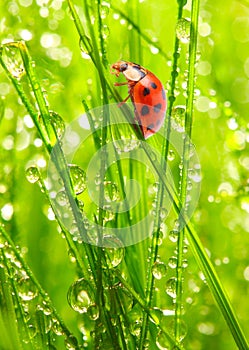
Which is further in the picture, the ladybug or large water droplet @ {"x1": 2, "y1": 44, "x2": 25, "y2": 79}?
the ladybug

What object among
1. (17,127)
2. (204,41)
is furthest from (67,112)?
(204,41)

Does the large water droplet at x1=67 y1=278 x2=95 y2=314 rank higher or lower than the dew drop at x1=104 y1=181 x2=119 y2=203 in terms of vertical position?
lower

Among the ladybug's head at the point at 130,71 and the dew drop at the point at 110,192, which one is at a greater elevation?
the ladybug's head at the point at 130,71

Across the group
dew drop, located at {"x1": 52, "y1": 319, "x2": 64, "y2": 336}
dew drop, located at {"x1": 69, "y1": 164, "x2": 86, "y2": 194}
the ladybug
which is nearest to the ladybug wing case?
the ladybug

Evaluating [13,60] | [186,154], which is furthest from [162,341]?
[13,60]

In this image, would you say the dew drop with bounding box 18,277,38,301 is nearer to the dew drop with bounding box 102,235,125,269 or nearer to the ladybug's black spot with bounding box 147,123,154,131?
the dew drop with bounding box 102,235,125,269

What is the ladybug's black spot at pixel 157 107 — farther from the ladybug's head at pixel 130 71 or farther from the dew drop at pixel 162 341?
the dew drop at pixel 162 341

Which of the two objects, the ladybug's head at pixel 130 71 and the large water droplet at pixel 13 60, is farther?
the ladybug's head at pixel 130 71

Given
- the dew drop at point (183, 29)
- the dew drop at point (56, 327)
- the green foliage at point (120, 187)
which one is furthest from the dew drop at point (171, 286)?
the dew drop at point (183, 29)
